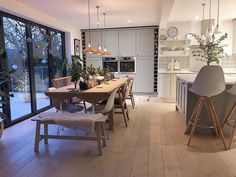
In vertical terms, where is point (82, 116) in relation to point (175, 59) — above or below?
below

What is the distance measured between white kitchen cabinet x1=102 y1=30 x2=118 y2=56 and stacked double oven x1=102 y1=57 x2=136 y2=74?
0.84 feet

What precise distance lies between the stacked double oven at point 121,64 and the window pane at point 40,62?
8.26ft

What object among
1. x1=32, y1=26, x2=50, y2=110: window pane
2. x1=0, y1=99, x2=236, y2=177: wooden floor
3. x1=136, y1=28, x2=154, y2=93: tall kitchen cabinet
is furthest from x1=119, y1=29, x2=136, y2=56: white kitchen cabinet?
x1=0, y1=99, x2=236, y2=177: wooden floor

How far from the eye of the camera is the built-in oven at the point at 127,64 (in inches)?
283

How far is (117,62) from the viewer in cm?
736

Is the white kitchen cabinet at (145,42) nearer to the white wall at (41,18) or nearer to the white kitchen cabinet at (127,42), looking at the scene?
the white kitchen cabinet at (127,42)

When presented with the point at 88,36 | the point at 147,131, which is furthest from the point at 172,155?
the point at 88,36

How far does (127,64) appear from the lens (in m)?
7.27

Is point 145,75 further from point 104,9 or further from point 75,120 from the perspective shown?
point 75,120

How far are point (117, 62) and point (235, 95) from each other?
15.5ft

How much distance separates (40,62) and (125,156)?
3543mm

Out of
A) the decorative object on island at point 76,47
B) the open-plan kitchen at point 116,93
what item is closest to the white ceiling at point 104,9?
the open-plan kitchen at point 116,93

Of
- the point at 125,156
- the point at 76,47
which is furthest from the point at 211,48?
the point at 76,47

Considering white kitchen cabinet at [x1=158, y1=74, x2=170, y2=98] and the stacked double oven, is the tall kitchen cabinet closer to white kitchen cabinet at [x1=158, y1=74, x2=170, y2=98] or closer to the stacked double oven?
the stacked double oven
